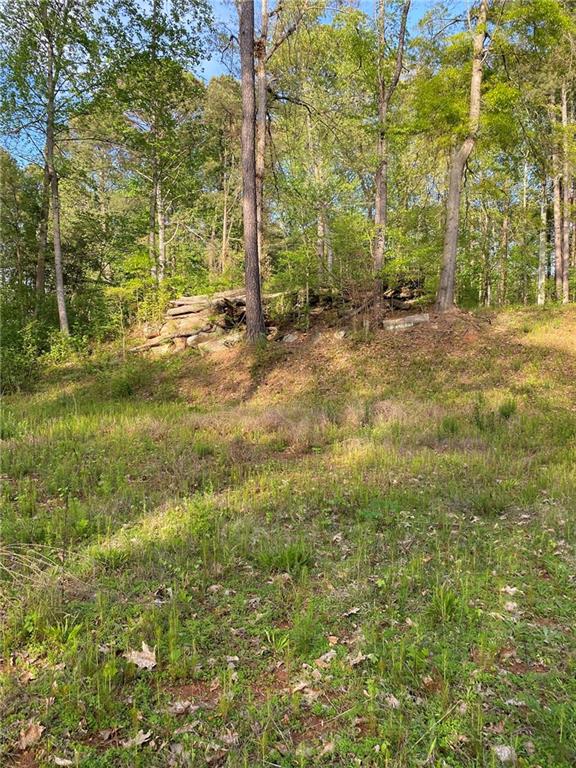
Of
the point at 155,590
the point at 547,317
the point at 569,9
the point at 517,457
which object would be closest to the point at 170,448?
the point at 155,590

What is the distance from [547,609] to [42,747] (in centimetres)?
325

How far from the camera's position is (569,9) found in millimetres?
16406

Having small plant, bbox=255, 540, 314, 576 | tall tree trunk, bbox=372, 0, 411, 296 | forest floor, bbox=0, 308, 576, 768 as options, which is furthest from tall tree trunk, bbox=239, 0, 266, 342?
small plant, bbox=255, 540, 314, 576

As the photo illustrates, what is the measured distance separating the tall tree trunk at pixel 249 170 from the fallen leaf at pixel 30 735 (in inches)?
430

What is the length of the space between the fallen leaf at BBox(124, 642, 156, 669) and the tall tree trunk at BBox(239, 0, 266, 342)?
34.1 feet

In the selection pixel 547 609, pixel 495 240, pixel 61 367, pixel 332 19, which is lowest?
pixel 547 609

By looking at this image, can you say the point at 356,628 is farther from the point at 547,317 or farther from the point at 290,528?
the point at 547,317

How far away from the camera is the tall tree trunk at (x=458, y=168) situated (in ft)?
41.0

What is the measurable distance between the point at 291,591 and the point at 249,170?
11264 millimetres

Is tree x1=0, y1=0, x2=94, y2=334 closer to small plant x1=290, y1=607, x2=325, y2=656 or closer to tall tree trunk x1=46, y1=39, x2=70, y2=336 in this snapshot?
tall tree trunk x1=46, y1=39, x2=70, y2=336

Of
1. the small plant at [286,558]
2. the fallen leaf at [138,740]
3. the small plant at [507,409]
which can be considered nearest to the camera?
the fallen leaf at [138,740]

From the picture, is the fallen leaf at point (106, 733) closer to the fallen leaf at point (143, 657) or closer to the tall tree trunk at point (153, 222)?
the fallen leaf at point (143, 657)

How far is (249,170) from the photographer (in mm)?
11891

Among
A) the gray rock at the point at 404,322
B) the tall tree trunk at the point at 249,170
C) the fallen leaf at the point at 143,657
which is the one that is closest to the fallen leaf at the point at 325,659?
the fallen leaf at the point at 143,657
